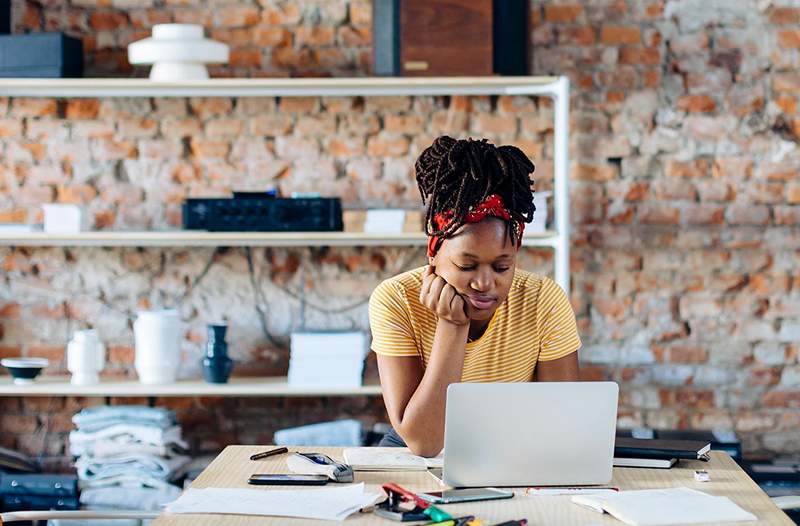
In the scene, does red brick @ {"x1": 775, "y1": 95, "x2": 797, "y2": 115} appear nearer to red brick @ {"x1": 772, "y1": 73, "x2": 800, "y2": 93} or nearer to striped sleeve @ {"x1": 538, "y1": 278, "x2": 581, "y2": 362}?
red brick @ {"x1": 772, "y1": 73, "x2": 800, "y2": 93}

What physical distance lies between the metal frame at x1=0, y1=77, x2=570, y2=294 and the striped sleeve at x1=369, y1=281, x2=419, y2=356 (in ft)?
3.56

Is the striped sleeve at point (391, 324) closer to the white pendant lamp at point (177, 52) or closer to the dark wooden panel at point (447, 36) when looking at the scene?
the dark wooden panel at point (447, 36)

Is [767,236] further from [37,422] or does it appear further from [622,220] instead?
[37,422]

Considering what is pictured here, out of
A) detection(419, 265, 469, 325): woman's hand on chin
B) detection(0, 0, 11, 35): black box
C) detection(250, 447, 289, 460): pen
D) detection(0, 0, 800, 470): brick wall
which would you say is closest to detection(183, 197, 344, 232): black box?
detection(0, 0, 800, 470): brick wall

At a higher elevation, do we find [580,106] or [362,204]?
[580,106]

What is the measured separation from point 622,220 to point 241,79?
4.77ft

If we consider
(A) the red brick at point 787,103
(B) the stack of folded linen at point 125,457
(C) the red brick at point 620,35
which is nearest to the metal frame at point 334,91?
(C) the red brick at point 620,35

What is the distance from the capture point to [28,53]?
369 centimetres

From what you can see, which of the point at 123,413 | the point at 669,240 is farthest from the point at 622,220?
the point at 123,413

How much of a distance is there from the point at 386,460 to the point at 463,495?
1.01 ft

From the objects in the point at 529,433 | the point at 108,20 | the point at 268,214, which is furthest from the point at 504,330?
the point at 108,20

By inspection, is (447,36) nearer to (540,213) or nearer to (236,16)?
(540,213)

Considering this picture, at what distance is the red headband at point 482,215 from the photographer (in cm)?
234

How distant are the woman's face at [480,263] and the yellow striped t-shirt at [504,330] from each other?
0.73ft
